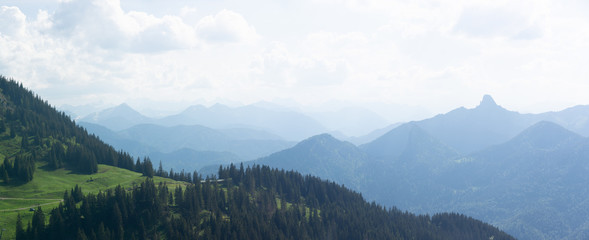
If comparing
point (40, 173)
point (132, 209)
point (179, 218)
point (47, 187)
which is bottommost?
point (179, 218)

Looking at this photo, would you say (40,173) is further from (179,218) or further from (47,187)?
(179,218)

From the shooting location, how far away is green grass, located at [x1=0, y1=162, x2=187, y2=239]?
400 ft

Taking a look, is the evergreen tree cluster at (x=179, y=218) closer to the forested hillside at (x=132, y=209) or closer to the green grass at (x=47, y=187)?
the forested hillside at (x=132, y=209)

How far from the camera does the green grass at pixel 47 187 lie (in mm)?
122000

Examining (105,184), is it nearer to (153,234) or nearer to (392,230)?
(153,234)

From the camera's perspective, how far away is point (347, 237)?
576ft

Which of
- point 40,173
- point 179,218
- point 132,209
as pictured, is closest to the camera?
point 132,209

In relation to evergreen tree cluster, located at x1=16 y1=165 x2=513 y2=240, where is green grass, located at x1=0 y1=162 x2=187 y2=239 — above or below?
above

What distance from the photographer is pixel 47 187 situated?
150750mm

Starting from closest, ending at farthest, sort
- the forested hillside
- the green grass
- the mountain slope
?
the forested hillside, the green grass, the mountain slope

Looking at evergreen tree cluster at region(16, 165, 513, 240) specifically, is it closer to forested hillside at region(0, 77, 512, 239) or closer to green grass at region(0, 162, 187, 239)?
forested hillside at region(0, 77, 512, 239)

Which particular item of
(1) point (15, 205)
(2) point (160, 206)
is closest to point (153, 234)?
(2) point (160, 206)

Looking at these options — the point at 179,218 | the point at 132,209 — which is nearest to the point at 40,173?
the point at 132,209

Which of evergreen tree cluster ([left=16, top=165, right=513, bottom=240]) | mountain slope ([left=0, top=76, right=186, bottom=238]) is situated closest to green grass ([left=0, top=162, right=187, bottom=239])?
mountain slope ([left=0, top=76, right=186, bottom=238])
